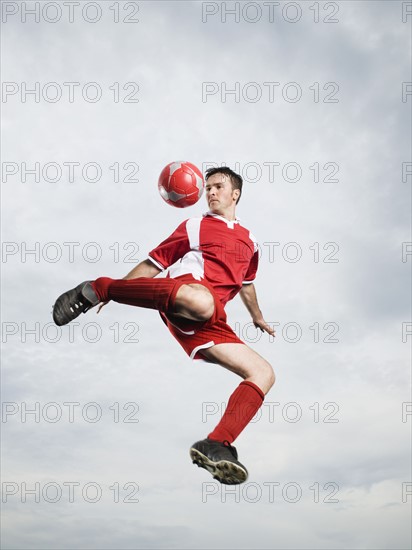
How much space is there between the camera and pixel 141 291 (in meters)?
5.34

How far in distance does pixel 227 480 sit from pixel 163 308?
144cm

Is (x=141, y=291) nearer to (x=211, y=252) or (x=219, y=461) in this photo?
(x=211, y=252)

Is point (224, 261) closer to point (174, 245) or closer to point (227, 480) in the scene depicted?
point (174, 245)

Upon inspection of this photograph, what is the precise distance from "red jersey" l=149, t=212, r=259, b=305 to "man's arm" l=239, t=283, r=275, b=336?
0.52 metres

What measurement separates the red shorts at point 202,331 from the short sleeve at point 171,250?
499 mm

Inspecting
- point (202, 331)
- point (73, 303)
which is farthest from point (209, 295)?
point (73, 303)

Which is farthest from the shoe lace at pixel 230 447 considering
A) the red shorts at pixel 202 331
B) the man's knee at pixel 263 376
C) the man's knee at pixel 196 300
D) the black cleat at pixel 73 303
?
the black cleat at pixel 73 303

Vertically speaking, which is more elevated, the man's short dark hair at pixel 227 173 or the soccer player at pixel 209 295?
the man's short dark hair at pixel 227 173

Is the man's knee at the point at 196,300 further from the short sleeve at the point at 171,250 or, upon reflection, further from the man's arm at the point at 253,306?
the man's arm at the point at 253,306

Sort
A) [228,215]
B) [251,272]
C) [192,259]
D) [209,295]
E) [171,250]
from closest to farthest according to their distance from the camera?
[209,295] → [192,259] → [171,250] → [228,215] → [251,272]

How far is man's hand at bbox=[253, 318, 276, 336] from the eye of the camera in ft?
22.0

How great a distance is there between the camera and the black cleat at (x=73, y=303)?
549 centimetres

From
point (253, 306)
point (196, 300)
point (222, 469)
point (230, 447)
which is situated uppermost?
point (253, 306)

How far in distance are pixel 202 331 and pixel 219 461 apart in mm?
1229
